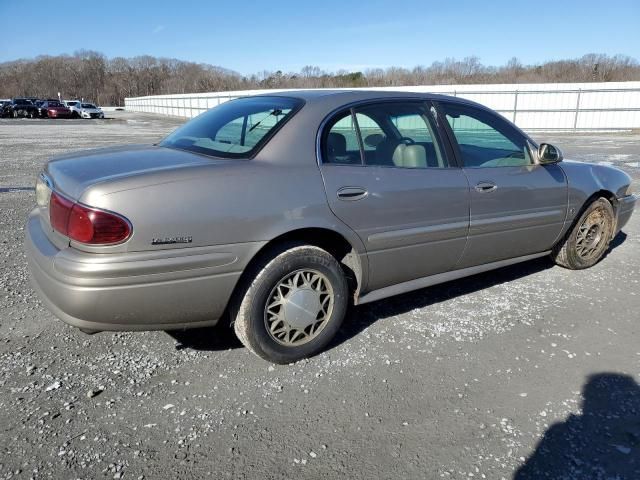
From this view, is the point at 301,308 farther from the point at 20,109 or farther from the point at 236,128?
the point at 20,109

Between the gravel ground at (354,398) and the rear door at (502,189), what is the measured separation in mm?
518

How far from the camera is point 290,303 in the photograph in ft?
9.53

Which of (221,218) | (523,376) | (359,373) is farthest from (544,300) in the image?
(221,218)

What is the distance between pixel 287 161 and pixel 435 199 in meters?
1.10

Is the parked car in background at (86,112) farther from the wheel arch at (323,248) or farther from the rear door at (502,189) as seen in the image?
the wheel arch at (323,248)

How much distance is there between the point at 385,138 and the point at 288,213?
41.2 inches

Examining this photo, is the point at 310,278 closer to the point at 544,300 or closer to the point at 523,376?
the point at 523,376

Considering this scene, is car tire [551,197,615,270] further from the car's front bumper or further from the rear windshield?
the car's front bumper

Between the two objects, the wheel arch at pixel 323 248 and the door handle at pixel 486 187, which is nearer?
the wheel arch at pixel 323 248

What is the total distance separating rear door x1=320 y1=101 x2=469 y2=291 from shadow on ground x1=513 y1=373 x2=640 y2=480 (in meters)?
1.27

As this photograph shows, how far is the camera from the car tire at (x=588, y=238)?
450cm

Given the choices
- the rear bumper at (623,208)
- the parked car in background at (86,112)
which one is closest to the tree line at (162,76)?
the parked car in background at (86,112)

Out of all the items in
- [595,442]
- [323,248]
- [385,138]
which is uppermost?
[385,138]

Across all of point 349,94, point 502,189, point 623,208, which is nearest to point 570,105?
point 623,208
